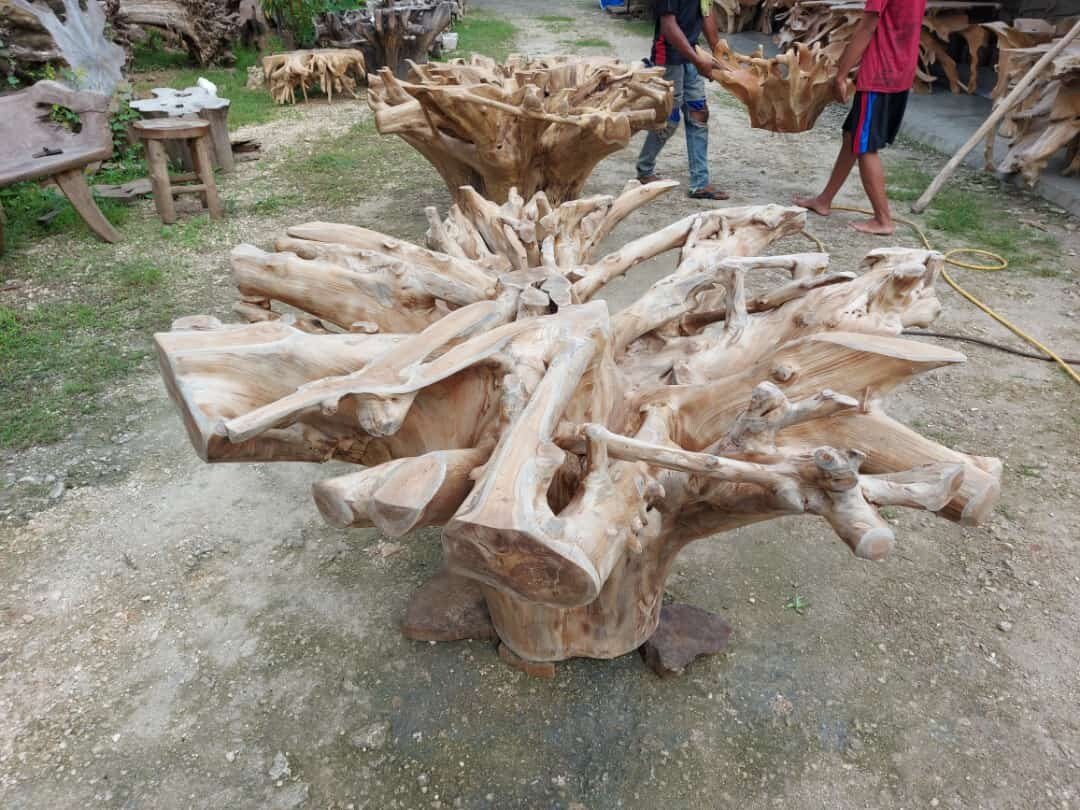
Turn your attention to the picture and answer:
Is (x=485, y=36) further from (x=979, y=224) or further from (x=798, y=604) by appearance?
(x=798, y=604)

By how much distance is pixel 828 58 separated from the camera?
4398mm

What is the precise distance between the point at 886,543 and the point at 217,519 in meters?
2.07

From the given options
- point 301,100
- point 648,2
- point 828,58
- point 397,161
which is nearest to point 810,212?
point 828,58

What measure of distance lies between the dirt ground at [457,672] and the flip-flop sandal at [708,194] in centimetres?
305

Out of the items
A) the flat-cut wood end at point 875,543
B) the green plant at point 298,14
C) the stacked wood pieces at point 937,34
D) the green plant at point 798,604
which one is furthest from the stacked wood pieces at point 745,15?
the flat-cut wood end at point 875,543

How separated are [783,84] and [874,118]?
58 centimetres

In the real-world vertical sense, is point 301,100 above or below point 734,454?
below

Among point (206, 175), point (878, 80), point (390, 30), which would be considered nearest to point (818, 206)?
point (878, 80)

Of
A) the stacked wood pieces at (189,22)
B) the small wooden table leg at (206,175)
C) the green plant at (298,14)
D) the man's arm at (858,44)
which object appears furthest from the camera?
the green plant at (298,14)

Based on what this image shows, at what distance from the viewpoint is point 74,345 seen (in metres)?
3.40

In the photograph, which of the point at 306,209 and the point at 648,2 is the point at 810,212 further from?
the point at 648,2

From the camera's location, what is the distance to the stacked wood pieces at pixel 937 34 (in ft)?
25.0

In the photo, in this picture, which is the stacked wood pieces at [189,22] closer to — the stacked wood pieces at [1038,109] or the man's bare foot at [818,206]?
the man's bare foot at [818,206]

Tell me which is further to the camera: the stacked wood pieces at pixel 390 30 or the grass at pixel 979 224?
the stacked wood pieces at pixel 390 30
